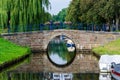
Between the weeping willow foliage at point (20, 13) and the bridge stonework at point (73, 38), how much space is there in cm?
177

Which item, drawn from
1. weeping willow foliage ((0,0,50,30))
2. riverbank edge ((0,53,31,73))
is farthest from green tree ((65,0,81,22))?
riverbank edge ((0,53,31,73))

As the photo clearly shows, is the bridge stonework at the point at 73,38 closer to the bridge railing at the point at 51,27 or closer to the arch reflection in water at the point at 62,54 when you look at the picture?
the bridge railing at the point at 51,27

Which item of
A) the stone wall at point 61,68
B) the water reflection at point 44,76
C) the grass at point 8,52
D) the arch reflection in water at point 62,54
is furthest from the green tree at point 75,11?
the water reflection at point 44,76

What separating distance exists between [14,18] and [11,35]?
2.31 meters

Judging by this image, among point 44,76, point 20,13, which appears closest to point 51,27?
point 20,13

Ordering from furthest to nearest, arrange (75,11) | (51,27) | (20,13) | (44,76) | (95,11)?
1. (75,11)
2. (95,11)
3. (51,27)
4. (20,13)
5. (44,76)

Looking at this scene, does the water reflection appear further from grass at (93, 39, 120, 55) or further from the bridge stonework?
the bridge stonework

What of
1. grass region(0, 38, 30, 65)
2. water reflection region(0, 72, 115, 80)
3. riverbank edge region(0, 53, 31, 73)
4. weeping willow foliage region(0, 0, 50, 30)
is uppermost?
weeping willow foliage region(0, 0, 50, 30)

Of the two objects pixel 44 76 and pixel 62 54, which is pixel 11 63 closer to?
pixel 44 76

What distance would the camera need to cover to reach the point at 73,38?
6388cm

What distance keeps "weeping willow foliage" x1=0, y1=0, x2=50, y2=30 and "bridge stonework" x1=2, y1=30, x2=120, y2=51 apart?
1.77 meters

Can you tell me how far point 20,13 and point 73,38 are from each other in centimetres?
860

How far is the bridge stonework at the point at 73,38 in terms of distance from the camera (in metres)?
61.8

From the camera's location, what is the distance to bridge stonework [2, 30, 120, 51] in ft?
203
